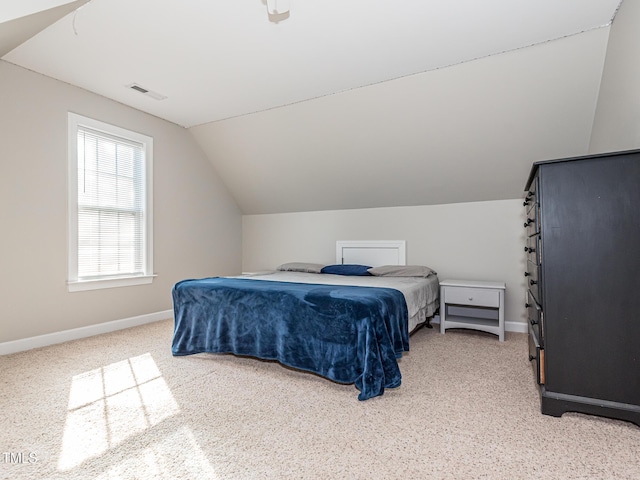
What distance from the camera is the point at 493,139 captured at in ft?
11.2

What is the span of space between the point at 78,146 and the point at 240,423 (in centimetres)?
315

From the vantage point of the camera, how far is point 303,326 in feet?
7.98

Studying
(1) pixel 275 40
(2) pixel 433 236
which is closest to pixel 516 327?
(2) pixel 433 236

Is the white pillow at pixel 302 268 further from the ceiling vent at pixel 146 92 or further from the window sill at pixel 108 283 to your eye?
the ceiling vent at pixel 146 92

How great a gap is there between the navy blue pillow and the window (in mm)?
2086

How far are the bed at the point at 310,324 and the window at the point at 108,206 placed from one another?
123cm

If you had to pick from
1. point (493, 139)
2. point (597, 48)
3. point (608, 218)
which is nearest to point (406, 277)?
point (493, 139)

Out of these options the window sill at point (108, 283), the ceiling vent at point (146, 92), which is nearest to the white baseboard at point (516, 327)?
the window sill at point (108, 283)

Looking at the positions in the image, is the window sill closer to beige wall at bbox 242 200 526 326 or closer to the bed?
the bed

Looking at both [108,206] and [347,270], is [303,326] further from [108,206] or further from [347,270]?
[108,206]

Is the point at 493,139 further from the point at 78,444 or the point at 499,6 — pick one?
the point at 78,444

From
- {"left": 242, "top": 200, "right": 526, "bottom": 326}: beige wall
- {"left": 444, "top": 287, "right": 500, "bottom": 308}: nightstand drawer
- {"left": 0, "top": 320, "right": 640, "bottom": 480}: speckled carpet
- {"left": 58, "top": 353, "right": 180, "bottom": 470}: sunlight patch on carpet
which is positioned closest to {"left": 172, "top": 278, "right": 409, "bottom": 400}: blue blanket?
{"left": 0, "top": 320, "right": 640, "bottom": 480}: speckled carpet

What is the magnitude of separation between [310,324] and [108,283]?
2487 millimetres

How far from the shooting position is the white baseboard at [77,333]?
2961 millimetres
